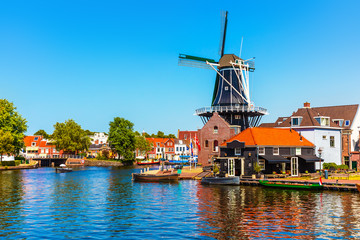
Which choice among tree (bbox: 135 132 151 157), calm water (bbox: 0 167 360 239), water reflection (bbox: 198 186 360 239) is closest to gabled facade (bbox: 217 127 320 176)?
calm water (bbox: 0 167 360 239)

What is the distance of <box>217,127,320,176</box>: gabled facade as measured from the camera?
59.9m

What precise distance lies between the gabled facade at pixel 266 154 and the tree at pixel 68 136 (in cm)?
9097

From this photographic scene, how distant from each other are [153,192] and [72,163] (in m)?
96.0

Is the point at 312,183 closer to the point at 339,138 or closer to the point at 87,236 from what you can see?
the point at 339,138

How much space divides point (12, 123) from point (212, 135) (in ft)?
202

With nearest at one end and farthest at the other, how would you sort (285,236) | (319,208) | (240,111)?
1. (285,236)
2. (319,208)
3. (240,111)

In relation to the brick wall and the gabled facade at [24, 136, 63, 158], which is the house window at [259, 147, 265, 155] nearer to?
the brick wall

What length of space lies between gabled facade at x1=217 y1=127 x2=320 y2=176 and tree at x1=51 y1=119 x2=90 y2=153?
90967 mm

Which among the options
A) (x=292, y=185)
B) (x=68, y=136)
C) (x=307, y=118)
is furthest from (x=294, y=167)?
(x=68, y=136)

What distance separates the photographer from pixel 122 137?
134m

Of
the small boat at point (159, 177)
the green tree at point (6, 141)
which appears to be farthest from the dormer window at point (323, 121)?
the green tree at point (6, 141)

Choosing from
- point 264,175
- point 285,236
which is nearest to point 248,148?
point 264,175

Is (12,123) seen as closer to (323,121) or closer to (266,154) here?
(266,154)

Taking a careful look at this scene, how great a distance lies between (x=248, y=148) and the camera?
60.3m
